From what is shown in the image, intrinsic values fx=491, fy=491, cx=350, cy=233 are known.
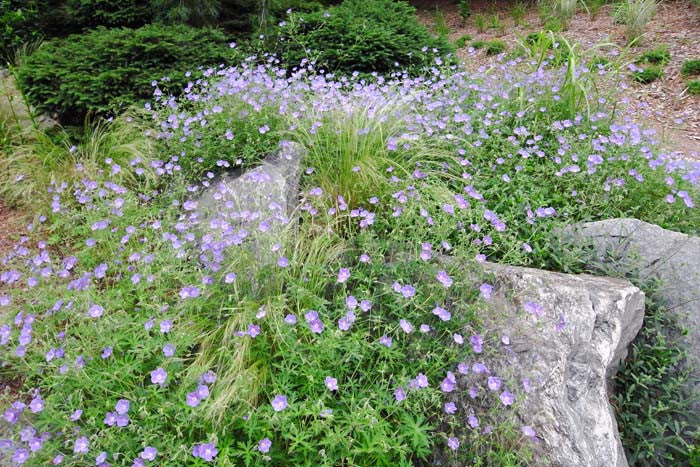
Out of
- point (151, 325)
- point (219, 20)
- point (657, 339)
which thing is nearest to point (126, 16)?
point (219, 20)

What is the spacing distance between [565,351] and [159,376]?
1.76 meters

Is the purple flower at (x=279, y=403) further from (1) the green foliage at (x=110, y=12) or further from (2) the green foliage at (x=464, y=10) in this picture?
(2) the green foliage at (x=464, y=10)

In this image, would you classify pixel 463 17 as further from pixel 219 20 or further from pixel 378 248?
pixel 378 248

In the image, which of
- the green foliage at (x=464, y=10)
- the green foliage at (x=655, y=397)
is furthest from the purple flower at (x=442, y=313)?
the green foliage at (x=464, y=10)

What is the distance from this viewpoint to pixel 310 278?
8.17 ft

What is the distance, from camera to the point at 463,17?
9.04 metres

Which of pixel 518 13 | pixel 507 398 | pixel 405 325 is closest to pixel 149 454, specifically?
pixel 405 325

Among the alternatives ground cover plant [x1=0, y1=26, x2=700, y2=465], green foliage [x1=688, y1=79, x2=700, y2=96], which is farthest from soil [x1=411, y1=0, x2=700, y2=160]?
ground cover plant [x1=0, y1=26, x2=700, y2=465]

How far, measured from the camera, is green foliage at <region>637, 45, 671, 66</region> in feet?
21.4

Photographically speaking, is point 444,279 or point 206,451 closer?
point 206,451

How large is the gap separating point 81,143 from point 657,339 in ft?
14.9

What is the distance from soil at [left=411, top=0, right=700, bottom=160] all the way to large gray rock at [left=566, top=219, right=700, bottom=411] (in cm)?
171

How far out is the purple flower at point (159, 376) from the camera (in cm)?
197

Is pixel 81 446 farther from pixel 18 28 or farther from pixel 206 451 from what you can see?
pixel 18 28
